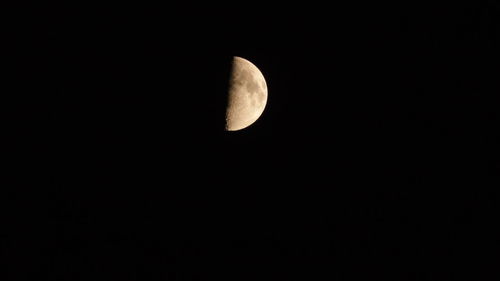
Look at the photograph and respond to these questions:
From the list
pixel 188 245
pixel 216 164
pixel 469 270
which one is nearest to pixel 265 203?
pixel 216 164

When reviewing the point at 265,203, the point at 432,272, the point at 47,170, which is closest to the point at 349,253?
the point at 432,272

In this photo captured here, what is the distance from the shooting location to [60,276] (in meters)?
3.54

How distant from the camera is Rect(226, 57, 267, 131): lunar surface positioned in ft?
9.66

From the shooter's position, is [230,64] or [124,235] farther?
[124,235]

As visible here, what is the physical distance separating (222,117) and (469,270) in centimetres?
376

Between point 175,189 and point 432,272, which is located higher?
point 175,189

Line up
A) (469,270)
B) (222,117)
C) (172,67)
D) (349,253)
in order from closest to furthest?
(222,117) → (172,67) → (469,270) → (349,253)

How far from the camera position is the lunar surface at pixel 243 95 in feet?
9.66

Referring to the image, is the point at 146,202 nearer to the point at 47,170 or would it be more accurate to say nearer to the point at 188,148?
the point at 188,148

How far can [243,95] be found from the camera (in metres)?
2.97

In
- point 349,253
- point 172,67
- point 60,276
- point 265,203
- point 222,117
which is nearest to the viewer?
point 222,117

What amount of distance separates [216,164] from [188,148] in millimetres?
474

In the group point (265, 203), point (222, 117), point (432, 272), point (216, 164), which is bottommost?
point (432, 272)

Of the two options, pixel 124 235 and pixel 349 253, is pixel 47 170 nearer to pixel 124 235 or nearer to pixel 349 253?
pixel 124 235
